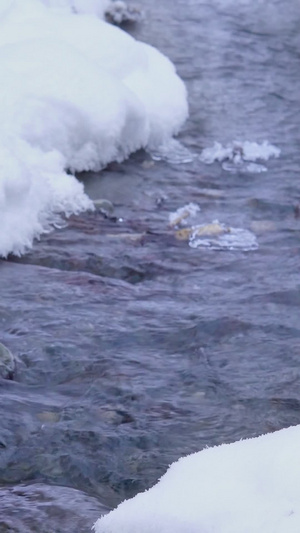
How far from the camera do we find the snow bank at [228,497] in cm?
217

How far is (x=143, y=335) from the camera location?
12.6ft

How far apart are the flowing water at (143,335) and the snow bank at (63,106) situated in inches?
5.6

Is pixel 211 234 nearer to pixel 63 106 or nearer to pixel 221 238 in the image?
pixel 221 238

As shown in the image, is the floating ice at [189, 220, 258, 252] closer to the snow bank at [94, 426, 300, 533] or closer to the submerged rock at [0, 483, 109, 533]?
the submerged rock at [0, 483, 109, 533]

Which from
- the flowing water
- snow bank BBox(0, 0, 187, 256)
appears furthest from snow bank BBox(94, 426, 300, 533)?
snow bank BBox(0, 0, 187, 256)

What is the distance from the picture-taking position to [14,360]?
11.7 ft

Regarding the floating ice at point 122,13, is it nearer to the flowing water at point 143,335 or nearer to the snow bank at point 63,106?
the snow bank at point 63,106

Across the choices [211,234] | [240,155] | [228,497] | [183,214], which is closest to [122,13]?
[240,155]

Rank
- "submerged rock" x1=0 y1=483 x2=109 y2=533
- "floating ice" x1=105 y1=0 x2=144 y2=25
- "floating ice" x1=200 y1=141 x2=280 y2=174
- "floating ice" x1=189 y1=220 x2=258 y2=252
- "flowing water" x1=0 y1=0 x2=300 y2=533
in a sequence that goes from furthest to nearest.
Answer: "floating ice" x1=105 y1=0 x2=144 y2=25 → "floating ice" x1=200 y1=141 x2=280 y2=174 → "floating ice" x1=189 y1=220 x2=258 y2=252 → "flowing water" x1=0 y1=0 x2=300 y2=533 → "submerged rock" x1=0 y1=483 x2=109 y2=533

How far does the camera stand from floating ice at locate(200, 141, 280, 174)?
5.89 meters

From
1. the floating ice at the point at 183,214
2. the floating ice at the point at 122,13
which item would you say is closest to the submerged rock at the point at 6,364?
the floating ice at the point at 183,214

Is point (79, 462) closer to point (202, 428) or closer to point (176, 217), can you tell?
point (202, 428)

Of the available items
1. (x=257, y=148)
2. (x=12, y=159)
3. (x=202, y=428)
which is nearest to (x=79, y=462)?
(x=202, y=428)

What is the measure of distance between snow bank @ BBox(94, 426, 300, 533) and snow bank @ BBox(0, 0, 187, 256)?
228cm
